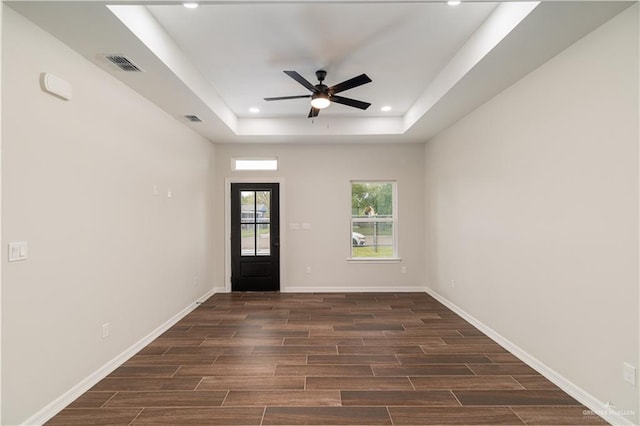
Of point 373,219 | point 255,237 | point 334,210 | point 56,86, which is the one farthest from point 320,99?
point 255,237

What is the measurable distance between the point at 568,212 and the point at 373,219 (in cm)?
356

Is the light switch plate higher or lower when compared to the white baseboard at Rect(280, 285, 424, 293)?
higher

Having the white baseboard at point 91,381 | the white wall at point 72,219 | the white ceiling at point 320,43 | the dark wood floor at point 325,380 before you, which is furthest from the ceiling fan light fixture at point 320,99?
the white baseboard at point 91,381

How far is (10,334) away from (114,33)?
82.8 inches

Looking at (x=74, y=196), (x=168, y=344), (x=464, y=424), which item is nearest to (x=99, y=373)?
(x=168, y=344)

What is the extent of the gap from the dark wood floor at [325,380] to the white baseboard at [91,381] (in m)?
0.05

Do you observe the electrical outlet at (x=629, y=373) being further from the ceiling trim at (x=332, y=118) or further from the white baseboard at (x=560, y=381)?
the ceiling trim at (x=332, y=118)

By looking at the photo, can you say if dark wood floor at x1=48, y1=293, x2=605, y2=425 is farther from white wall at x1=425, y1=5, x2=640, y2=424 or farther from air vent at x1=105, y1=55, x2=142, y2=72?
air vent at x1=105, y1=55, x2=142, y2=72

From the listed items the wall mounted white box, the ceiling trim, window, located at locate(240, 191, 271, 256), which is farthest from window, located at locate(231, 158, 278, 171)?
the wall mounted white box

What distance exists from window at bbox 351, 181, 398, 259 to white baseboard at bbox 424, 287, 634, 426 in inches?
86.6

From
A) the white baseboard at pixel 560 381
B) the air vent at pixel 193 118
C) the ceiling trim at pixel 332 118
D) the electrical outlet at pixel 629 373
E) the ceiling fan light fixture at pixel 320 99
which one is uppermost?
the ceiling trim at pixel 332 118

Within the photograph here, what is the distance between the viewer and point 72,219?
7.86ft

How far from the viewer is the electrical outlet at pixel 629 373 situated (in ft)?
6.46

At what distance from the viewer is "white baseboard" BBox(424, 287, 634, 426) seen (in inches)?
82.3
